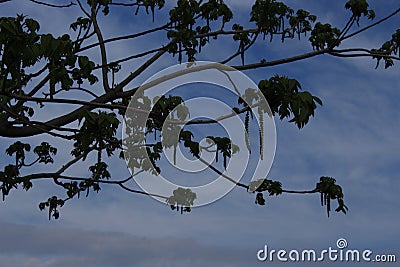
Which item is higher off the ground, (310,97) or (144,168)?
(144,168)

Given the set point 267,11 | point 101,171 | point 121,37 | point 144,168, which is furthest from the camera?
point 101,171

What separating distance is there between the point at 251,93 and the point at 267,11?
2696mm

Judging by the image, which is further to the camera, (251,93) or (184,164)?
(184,164)

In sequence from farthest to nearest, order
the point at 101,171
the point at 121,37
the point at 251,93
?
the point at 101,171
the point at 121,37
the point at 251,93

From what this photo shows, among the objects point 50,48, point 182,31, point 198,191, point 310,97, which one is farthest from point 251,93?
point 198,191

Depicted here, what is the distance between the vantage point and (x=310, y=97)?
252 inches

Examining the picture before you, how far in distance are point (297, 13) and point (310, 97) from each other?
4959 mm

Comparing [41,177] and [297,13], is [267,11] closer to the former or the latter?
[297,13]

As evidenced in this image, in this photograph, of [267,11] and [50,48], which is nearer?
[50,48]

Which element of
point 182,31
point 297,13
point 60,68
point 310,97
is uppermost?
point 297,13

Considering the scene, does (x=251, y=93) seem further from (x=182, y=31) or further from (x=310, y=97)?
(x=182, y=31)

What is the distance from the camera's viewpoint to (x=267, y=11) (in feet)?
30.9

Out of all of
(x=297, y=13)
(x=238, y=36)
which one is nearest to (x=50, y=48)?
(x=238, y=36)

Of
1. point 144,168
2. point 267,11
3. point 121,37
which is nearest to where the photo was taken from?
point 267,11
